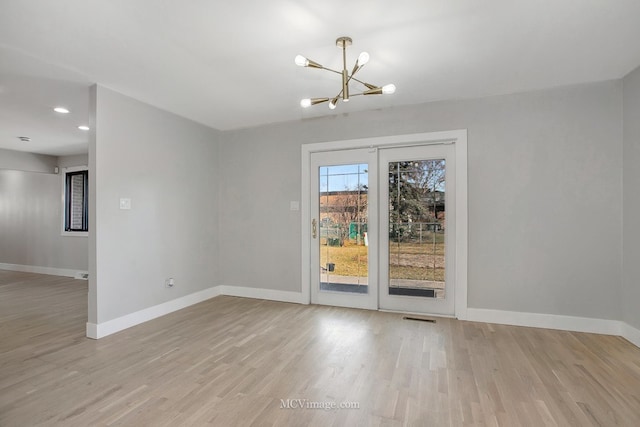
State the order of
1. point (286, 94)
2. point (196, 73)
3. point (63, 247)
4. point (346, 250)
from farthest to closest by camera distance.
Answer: point (63, 247) → point (346, 250) → point (286, 94) → point (196, 73)

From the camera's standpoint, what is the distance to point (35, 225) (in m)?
6.70

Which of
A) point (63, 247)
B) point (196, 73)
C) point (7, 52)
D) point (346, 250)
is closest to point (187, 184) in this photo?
point (196, 73)

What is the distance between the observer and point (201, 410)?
193 cm

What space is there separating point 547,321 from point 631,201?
4.77ft

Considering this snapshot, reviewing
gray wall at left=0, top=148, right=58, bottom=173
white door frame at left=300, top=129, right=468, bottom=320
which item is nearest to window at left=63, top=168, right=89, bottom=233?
Result: gray wall at left=0, top=148, right=58, bottom=173

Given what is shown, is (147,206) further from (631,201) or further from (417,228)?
(631,201)

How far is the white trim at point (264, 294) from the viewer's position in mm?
4297

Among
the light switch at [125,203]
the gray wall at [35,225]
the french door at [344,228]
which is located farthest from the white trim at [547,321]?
the gray wall at [35,225]

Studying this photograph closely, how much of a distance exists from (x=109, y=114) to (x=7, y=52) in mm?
857

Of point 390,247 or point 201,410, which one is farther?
point 390,247

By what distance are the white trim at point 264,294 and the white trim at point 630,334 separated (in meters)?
3.43

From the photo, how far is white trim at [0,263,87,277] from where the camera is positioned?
628 centimetres

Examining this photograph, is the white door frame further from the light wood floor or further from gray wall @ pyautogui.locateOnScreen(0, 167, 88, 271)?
gray wall @ pyautogui.locateOnScreen(0, 167, 88, 271)

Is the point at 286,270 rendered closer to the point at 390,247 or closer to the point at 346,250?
the point at 346,250
